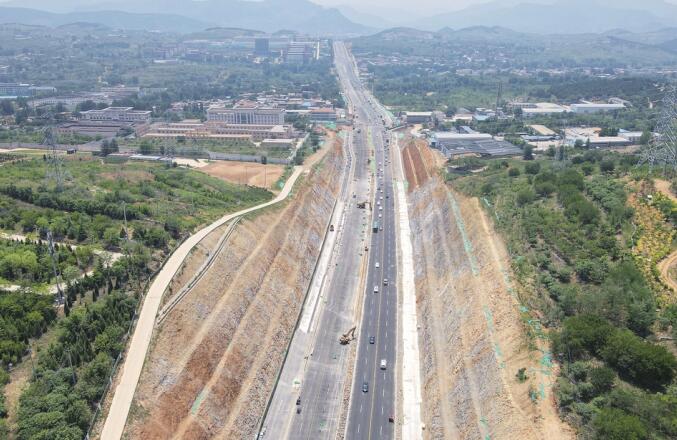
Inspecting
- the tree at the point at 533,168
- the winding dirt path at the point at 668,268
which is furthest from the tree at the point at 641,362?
the tree at the point at 533,168

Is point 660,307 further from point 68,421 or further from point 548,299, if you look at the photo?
point 68,421

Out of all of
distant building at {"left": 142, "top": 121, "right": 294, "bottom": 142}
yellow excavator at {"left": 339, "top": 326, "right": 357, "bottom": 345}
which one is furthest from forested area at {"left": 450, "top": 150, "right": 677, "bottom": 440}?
distant building at {"left": 142, "top": 121, "right": 294, "bottom": 142}

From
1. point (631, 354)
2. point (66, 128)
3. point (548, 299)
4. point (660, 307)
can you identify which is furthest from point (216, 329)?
point (66, 128)

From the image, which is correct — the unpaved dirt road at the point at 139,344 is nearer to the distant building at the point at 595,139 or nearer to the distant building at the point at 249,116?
the distant building at the point at 595,139

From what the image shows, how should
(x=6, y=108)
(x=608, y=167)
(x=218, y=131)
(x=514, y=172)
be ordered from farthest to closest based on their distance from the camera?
(x=6, y=108)
(x=218, y=131)
(x=514, y=172)
(x=608, y=167)

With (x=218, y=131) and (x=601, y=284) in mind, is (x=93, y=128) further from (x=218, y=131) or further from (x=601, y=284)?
(x=601, y=284)

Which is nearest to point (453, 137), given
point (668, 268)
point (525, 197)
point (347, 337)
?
point (525, 197)
